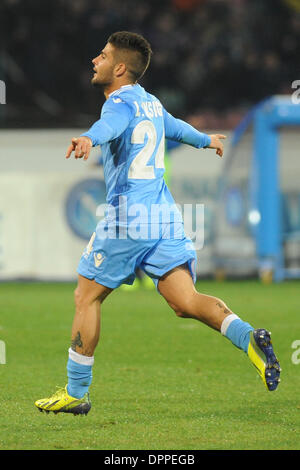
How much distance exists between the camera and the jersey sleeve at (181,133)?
5367 mm

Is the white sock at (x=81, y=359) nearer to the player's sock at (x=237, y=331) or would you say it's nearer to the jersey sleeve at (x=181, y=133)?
the player's sock at (x=237, y=331)

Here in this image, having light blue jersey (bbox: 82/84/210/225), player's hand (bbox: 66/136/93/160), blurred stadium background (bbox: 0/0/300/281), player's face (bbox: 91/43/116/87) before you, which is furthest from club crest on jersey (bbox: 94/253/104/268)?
blurred stadium background (bbox: 0/0/300/281)

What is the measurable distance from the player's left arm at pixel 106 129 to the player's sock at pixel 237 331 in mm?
1073

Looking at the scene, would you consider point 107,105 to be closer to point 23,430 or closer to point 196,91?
point 23,430

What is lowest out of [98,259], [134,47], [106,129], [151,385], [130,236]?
[151,385]

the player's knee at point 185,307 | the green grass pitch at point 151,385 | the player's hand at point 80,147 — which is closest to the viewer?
the player's hand at point 80,147

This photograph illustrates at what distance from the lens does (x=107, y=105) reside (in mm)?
4953

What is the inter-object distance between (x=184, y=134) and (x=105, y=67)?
59cm

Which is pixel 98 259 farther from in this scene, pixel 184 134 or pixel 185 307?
pixel 184 134

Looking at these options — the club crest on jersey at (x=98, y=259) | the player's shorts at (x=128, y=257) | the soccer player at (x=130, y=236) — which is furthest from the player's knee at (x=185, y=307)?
the club crest on jersey at (x=98, y=259)

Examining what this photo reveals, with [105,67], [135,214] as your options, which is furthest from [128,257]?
[105,67]

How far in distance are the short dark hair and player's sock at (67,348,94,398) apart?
59.1 inches

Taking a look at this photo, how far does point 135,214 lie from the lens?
5.04 metres

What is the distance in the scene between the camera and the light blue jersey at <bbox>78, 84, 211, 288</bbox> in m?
5.00
